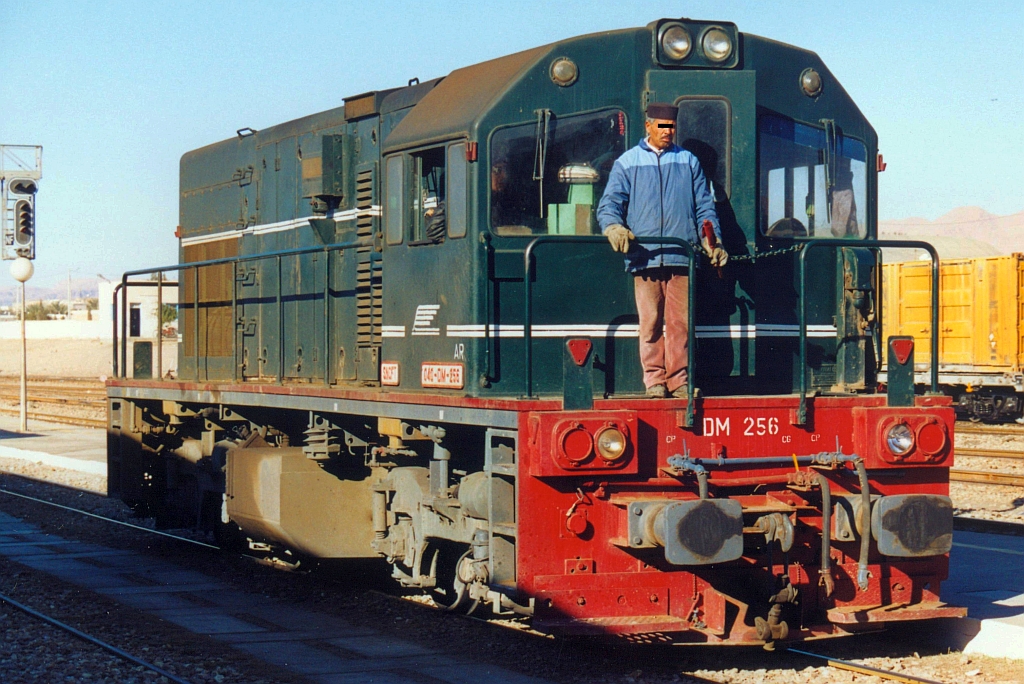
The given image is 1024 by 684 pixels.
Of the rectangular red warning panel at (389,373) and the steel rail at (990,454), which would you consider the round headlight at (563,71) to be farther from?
the steel rail at (990,454)

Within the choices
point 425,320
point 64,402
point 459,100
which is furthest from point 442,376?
point 64,402

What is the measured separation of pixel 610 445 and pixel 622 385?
0.88 meters

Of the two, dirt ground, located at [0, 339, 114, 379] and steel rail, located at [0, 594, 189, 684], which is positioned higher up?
dirt ground, located at [0, 339, 114, 379]

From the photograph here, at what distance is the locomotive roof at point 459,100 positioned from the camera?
7.07 meters

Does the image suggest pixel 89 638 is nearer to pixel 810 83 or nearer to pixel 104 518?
pixel 810 83

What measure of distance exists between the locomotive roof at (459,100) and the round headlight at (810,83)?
5.38 ft

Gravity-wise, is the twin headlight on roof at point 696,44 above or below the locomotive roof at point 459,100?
above

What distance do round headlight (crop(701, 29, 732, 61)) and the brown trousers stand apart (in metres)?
1.35

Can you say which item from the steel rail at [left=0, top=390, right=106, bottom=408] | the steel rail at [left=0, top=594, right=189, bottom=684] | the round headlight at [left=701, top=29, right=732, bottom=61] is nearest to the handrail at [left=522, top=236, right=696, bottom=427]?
the round headlight at [left=701, top=29, right=732, bottom=61]

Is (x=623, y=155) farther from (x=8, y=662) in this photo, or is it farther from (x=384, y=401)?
(x=8, y=662)

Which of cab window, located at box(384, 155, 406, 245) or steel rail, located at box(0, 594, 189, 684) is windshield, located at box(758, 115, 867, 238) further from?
steel rail, located at box(0, 594, 189, 684)

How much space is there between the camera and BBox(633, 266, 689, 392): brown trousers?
684 centimetres

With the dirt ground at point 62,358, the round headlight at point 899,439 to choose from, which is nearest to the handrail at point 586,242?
the round headlight at point 899,439

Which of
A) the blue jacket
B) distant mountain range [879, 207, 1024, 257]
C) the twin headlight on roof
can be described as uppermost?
distant mountain range [879, 207, 1024, 257]
